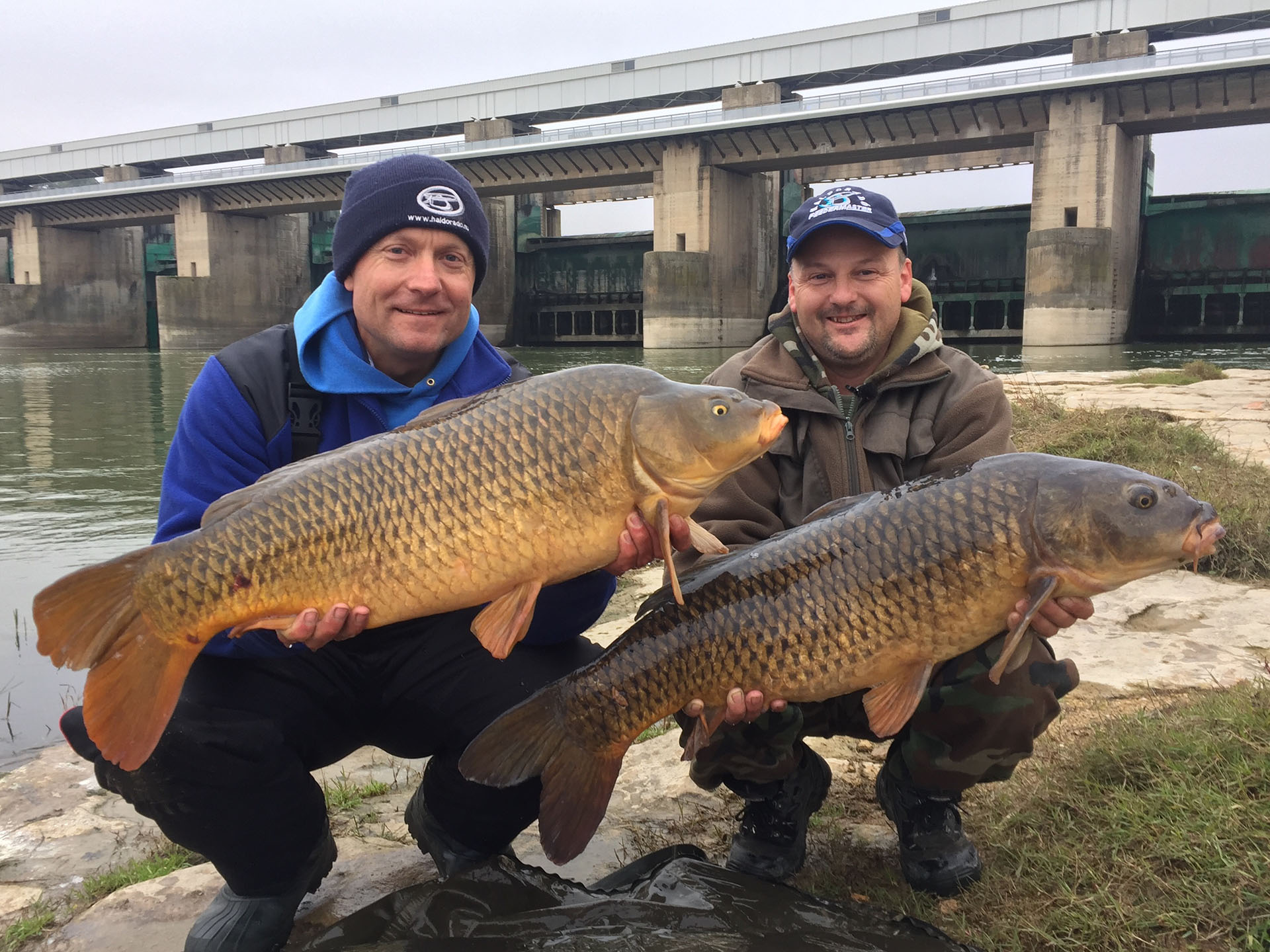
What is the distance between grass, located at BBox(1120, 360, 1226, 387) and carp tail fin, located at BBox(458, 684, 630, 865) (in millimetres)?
8813

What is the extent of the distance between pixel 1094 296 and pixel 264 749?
995 inches

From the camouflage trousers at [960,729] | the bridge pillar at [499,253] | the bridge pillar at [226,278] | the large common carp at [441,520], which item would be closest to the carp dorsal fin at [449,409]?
the large common carp at [441,520]

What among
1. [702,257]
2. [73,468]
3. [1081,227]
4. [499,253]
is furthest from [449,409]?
[499,253]

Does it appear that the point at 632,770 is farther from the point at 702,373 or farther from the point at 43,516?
the point at 702,373

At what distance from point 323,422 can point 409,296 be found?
361 mm

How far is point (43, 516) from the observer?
6648 millimetres

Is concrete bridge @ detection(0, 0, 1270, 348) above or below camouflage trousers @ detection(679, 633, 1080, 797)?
above

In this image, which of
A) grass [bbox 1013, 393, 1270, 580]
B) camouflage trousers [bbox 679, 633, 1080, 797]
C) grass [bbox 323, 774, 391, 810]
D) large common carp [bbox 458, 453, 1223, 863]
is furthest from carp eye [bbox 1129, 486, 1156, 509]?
grass [bbox 323, 774, 391, 810]

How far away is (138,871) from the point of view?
237cm

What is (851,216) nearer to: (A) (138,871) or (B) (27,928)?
(A) (138,871)

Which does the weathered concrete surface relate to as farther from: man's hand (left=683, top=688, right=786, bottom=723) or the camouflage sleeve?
man's hand (left=683, top=688, right=786, bottom=723)

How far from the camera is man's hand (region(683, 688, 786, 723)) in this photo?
1999 millimetres

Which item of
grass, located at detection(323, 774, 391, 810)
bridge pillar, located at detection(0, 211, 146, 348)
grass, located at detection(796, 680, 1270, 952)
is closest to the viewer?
grass, located at detection(796, 680, 1270, 952)

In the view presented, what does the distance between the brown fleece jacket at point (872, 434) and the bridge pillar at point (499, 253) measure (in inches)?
1248
